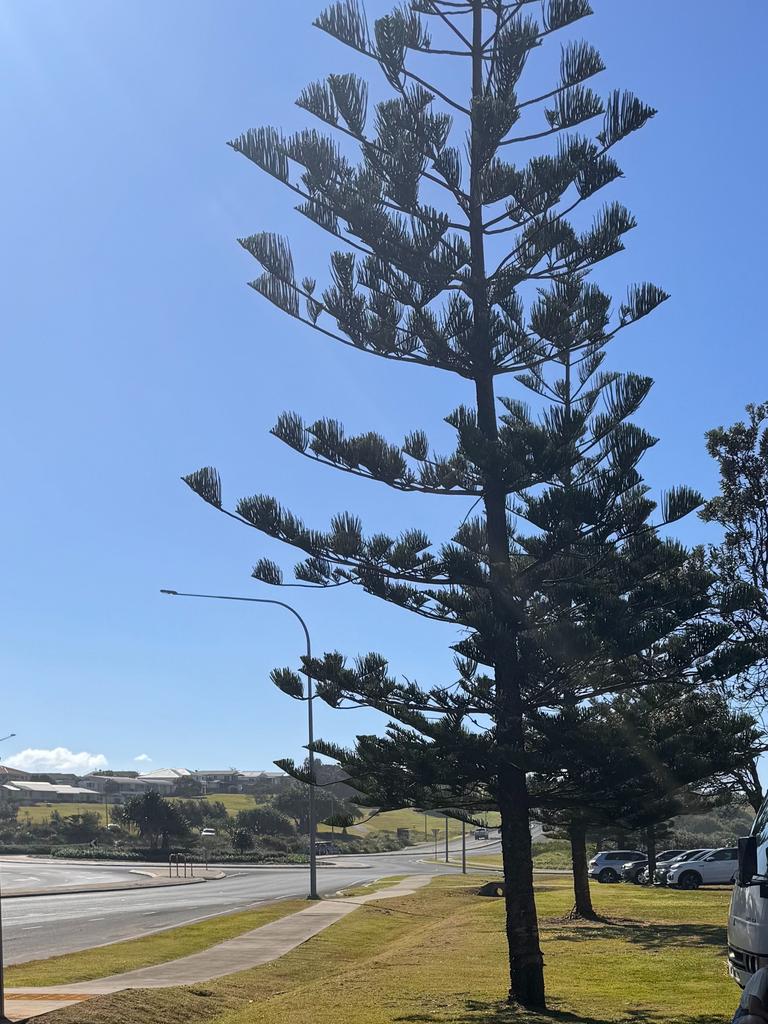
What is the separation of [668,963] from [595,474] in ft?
23.2

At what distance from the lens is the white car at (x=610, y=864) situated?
1854 inches

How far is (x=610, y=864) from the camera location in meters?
47.8

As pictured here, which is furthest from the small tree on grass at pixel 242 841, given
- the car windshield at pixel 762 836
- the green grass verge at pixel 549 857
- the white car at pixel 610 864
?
the car windshield at pixel 762 836

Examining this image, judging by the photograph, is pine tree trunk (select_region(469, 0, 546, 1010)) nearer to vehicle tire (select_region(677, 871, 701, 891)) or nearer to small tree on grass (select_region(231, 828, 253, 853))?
vehicle tire (select_region(677, 871, 701, 891))

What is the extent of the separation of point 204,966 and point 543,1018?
7656 millimetres

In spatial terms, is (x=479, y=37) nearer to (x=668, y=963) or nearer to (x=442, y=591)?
(x=442, y=591)

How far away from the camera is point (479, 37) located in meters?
13.1

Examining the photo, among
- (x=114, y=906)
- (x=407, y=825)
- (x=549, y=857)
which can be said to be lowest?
(x=407, y=825)

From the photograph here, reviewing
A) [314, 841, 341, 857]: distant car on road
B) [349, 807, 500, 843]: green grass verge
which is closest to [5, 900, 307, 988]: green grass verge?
[314, 841, 341, 857]: distant car on road

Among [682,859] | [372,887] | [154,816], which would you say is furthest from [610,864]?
[154,816]

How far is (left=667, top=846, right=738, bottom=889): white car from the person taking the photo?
36469 millimetres

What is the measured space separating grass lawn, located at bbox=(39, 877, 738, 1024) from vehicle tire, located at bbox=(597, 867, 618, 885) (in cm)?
2280

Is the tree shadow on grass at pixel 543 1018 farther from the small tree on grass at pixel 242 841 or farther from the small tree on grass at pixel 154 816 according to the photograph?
the small tree on grass at pixel 242 841

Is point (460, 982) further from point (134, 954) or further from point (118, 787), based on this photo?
point (118, 787)
